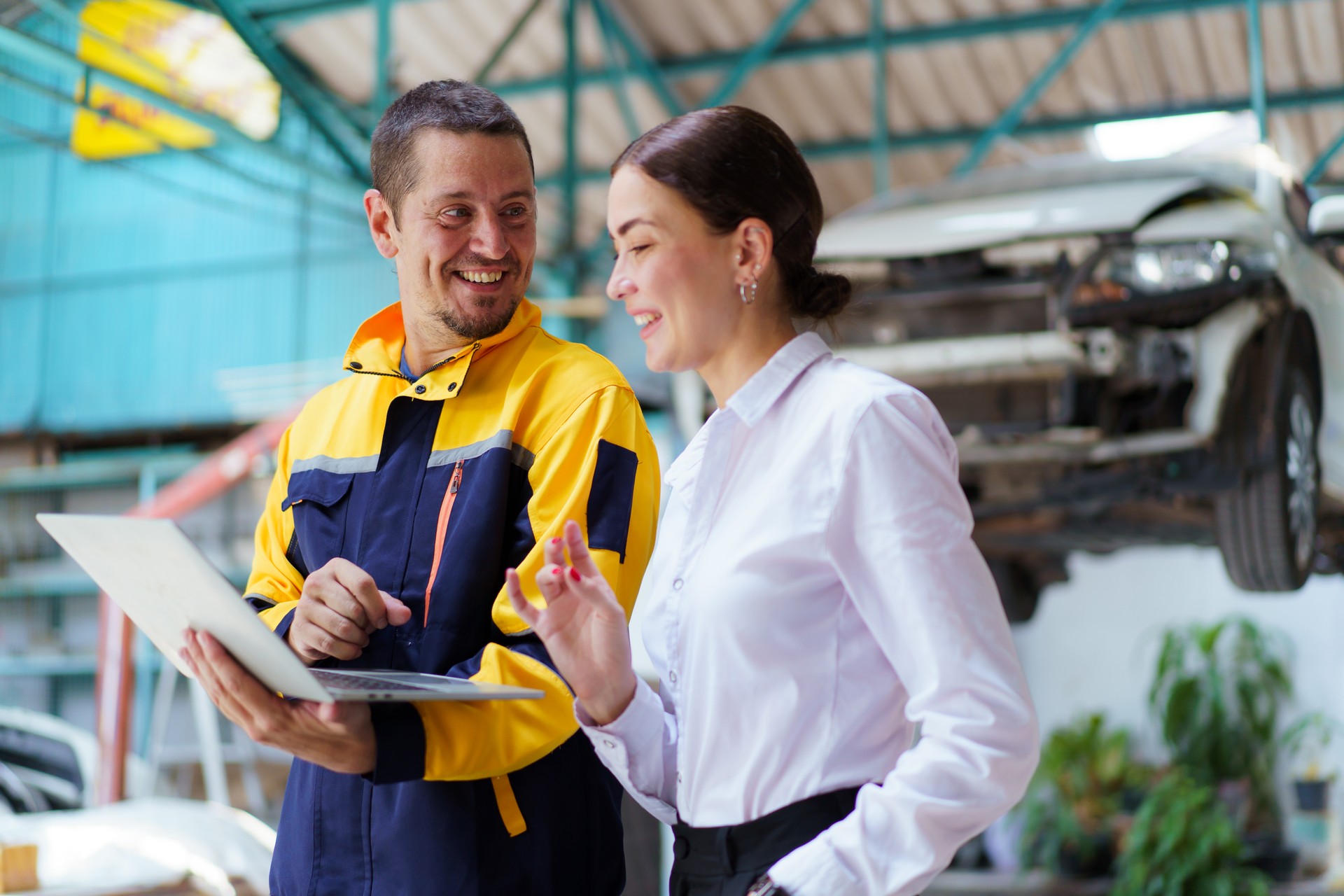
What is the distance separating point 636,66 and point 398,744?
9.00 meters

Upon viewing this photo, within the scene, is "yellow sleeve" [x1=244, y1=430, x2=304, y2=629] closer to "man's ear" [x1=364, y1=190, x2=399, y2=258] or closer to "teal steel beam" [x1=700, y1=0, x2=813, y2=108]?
"man's ear" [x1=364, y1=190, x2=399, y2=258]

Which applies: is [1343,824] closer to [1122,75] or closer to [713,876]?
[1122,75]

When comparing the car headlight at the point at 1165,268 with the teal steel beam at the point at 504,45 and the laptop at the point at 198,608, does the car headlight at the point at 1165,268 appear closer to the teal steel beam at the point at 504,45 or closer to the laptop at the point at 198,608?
the laptop at the point at 198,608

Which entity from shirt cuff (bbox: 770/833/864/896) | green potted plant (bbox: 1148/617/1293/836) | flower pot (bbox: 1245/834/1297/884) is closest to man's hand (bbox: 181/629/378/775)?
shirt cuff (bbox: 770/833/864/896)

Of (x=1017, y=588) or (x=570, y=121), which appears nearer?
(x=1017, y=588)

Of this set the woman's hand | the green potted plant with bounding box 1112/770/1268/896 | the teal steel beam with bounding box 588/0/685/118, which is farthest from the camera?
the teal steel beam with bounding box 588/0/685/118

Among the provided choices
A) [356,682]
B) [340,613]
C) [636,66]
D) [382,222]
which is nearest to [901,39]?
[636,66]

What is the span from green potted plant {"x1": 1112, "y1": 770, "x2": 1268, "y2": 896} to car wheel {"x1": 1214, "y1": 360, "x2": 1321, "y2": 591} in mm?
3215

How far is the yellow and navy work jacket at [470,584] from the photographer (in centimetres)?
122

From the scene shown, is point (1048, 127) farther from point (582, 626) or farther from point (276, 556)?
point (582, 626)

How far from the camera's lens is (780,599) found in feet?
3.46

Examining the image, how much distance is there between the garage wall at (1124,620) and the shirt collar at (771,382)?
9.26 meters

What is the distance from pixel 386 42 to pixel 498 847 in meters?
6.37

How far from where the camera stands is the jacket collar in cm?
138
